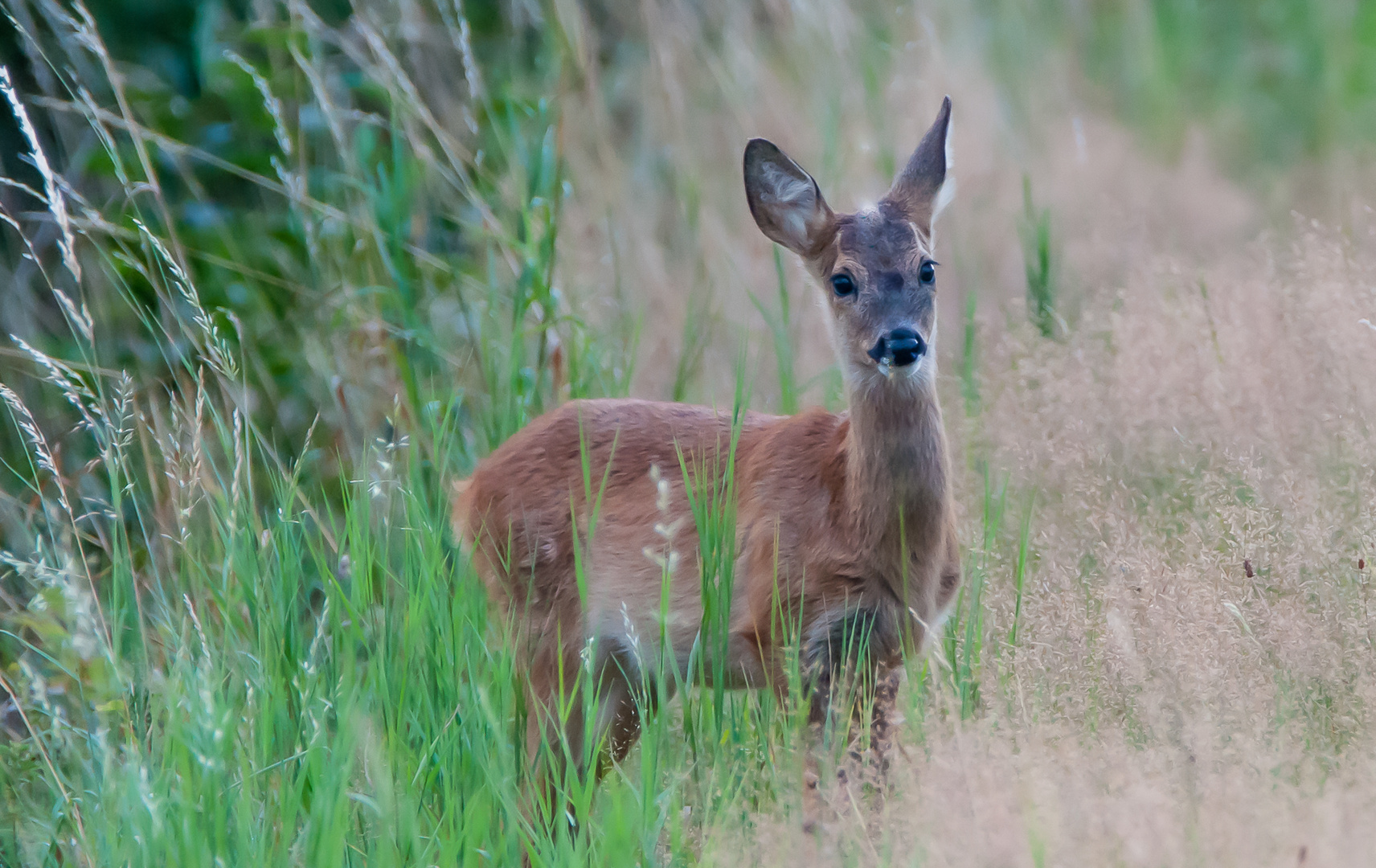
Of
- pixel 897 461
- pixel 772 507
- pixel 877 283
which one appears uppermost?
pixel 877 283

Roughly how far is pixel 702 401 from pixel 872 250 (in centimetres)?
157

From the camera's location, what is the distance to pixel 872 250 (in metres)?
3.71

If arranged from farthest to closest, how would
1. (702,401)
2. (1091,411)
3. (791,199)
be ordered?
(702,401), (1091,411), (791,199)

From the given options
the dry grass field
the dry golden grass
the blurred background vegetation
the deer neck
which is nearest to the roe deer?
the deer neck

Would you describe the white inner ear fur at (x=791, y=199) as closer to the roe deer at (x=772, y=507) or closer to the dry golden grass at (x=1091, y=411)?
the roe deer at (x=772, y=507)

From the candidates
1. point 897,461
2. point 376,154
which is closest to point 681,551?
point 897,461

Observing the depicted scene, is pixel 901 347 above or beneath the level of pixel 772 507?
above

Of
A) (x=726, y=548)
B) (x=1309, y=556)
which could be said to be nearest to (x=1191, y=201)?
(x=1309, y=556)

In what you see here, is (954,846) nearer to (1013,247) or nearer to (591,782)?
(591,782)

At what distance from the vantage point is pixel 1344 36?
298 inches

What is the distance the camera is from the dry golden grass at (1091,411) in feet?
8.29

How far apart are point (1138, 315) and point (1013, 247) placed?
1.11m

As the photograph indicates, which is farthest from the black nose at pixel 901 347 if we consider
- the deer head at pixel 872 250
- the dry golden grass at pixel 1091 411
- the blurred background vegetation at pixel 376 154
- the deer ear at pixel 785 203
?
the blurred background vegetation at pixel 376 154

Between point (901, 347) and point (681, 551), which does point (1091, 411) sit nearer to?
point (901, 347)
